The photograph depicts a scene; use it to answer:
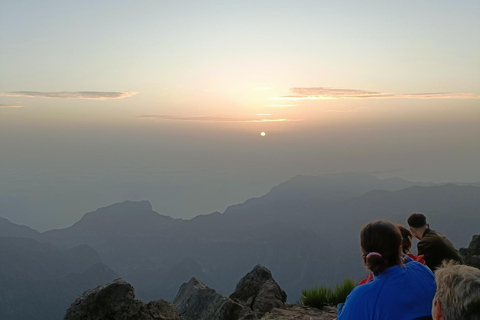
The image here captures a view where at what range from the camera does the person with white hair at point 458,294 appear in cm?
244

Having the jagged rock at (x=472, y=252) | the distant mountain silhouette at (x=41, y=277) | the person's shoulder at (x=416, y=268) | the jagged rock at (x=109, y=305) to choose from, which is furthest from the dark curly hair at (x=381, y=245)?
the distant mountain silhouette at (x=41, y=277)

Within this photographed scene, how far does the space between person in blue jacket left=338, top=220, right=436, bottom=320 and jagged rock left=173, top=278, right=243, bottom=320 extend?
5.51 m

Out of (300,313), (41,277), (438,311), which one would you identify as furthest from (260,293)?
(41,277)

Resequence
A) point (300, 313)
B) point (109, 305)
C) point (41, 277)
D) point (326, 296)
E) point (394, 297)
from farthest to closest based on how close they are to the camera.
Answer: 1. point (41, 277)
2. point (326, 296)
3. point (300, 313)
4. point (109, 305)
5. point (394, 297)

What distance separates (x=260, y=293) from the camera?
11.1 metres

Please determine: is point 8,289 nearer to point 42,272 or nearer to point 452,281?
point 42,272

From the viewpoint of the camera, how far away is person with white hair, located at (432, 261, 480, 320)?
96.0 inches

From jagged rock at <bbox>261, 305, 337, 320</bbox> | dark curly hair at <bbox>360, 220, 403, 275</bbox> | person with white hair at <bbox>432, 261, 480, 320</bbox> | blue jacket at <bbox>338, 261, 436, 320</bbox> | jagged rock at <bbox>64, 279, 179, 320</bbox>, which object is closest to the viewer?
person with white hair at <bbox>432, 261, 480, 320</bbox>

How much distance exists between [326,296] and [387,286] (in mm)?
7816

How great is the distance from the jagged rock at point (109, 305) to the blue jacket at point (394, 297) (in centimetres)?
511

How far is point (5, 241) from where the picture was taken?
18688 cm

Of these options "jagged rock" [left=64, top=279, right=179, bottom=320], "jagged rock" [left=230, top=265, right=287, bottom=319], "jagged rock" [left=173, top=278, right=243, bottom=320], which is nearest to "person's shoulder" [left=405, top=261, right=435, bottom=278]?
"jagged rock" [left=64, top=279, right=179, bottom=320]

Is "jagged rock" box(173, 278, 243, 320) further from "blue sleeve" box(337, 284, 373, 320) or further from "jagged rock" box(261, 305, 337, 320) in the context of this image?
"blue sleeve" box(337, 284, 373, 320)

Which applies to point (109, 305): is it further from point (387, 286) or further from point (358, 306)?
point (387, 286)
